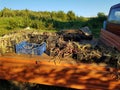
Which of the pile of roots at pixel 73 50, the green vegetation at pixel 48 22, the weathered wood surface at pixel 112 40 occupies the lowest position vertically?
the green vegetation at pixel 48 22

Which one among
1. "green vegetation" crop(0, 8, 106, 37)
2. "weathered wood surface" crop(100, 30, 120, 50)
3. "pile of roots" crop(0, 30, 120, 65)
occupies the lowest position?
"green vegetation" crop(0, 8, 106, 37)

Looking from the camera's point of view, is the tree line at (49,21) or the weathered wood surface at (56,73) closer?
the weathered wood surface at (56,73)

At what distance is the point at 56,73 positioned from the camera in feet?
13.7

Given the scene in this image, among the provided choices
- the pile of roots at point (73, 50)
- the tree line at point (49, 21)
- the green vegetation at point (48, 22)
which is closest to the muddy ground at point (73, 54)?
the pile of roots at point (73, 50)

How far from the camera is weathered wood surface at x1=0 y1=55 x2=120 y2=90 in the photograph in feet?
13.2

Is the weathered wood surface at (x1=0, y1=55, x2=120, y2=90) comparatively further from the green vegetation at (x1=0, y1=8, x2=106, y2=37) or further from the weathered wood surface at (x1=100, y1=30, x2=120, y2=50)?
the green vegetation at (x1=0, y1=8, x2=106, y2=37)

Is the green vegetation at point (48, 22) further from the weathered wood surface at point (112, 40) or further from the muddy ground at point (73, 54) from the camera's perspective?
the weathered wood surface at point (112, 40)

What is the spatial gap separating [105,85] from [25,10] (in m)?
37.7

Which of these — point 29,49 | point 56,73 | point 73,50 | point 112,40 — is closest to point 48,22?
point 112,40

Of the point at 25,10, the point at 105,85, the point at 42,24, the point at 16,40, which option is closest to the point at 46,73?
the point at 105,85

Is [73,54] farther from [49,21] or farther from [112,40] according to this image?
[49,21]

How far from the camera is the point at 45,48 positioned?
496 centimetres

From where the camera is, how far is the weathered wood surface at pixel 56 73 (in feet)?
13.2

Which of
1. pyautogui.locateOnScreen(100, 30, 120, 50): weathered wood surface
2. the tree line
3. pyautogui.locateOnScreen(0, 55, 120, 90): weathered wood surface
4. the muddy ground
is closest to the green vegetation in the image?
the tree line
